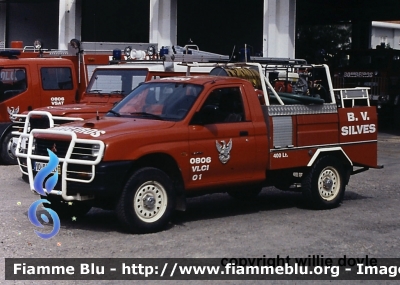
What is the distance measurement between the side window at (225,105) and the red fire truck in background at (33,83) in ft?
22.2

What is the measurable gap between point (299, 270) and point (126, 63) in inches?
350

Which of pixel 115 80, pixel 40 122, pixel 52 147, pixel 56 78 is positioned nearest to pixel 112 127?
pixel 52 147

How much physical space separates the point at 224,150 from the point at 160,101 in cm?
109

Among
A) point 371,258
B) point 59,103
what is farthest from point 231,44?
point 371,258

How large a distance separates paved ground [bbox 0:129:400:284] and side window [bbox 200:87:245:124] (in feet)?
4.51

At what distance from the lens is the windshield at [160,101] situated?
9594 mm

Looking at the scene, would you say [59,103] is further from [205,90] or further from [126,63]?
[205,90]

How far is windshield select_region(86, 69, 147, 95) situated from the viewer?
47.0 feet

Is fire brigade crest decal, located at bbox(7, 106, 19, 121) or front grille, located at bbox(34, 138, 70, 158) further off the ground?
fire brigade crest decal, located at bbox(7, 106, 19, 121)

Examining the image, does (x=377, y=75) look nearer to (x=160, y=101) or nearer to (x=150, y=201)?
(x=160, y=101)

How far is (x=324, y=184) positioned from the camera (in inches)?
429

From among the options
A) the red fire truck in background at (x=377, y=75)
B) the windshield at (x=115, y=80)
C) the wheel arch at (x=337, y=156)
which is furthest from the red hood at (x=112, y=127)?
the red fire truck in background at (x=377, y=75)

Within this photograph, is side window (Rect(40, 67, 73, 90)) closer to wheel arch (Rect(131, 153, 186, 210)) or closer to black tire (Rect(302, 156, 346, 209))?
black tire (Rect(302, 156, 346, 209))

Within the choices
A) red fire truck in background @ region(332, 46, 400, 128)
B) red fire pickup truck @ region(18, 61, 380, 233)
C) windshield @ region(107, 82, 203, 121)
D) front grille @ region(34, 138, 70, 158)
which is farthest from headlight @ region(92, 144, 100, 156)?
red fire truck in background @ region(332, 46, 400, 128)
